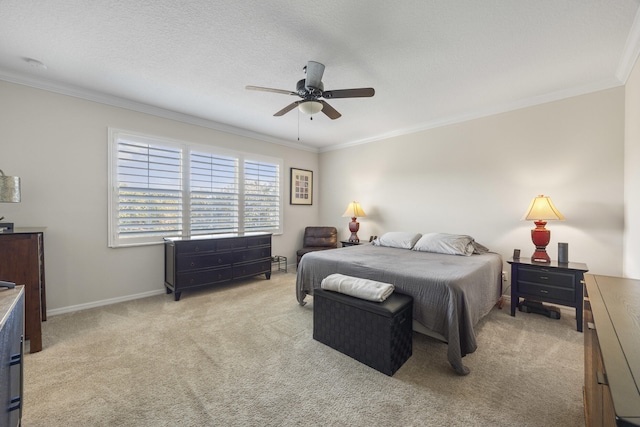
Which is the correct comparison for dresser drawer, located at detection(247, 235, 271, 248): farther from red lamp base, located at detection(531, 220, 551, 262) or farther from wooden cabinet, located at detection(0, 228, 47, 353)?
red lamp base, located at detection(531, 220, 551, 262)

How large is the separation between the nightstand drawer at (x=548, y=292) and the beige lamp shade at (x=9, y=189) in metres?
5.19

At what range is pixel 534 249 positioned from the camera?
3439 mm

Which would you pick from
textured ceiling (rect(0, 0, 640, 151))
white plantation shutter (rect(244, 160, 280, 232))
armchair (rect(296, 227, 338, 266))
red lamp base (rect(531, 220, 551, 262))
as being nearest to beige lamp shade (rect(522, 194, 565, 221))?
→ red lamp base (rect(531, 220, 551, 262))

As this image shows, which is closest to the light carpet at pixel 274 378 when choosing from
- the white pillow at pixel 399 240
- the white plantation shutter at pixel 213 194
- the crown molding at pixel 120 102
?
the white pillow at pixel 399 240

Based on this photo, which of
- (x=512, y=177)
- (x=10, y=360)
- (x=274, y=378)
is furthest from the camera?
(x=512, y=177)

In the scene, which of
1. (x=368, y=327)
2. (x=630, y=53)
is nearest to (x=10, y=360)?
(x=368, y=327)

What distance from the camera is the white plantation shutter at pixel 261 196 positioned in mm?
4883

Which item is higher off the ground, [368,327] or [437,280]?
[437,280]

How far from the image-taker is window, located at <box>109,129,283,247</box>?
3.52 meters

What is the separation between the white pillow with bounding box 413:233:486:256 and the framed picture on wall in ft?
8.96

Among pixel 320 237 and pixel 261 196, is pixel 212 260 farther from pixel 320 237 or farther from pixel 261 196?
pixel 320 237

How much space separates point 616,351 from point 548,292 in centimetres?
267

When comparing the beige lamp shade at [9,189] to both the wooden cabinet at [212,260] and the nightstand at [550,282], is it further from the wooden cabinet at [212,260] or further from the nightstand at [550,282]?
the nightstand at [550,282]

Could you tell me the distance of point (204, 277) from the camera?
383 cm
